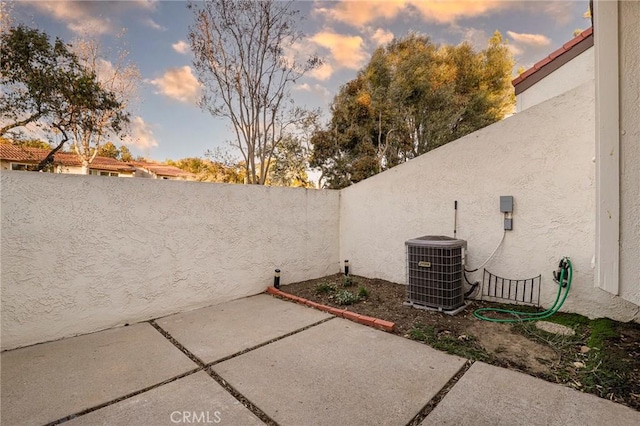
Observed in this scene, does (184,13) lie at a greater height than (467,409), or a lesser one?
greater

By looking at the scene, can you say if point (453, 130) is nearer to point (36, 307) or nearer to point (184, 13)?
point (184, 13)

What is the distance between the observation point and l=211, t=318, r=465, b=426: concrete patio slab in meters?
1.89

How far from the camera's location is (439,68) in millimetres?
11273

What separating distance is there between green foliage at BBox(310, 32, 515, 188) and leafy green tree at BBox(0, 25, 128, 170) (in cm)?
724

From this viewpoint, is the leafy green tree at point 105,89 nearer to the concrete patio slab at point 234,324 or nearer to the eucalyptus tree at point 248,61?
the eucalyptus tree at point 248,61

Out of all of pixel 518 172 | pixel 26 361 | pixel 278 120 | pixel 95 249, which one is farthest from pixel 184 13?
pixel 518 172

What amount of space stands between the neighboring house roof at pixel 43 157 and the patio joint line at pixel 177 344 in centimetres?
774

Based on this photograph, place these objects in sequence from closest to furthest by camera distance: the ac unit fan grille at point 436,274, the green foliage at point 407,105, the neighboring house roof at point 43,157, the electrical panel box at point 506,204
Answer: the ac unit fan grille at point 436,274 → the electrical panel box at point 506,204 → the neighboring house roof at point 43,157 → the green foliage at point 407,105

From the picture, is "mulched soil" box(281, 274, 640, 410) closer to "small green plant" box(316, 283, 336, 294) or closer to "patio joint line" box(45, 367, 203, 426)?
"small green plant" box(316, 283, 336, 294)

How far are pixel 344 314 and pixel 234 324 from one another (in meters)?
A: 1.48

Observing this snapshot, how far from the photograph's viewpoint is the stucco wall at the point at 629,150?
1.87 m

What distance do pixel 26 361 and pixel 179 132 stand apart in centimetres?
886

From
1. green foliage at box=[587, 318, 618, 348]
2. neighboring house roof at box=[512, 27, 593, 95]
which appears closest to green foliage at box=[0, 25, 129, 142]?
green foliage at box=[587, 318, 618, 348]

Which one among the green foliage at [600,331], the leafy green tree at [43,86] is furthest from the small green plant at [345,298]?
the leafy green tree at [43,86]
